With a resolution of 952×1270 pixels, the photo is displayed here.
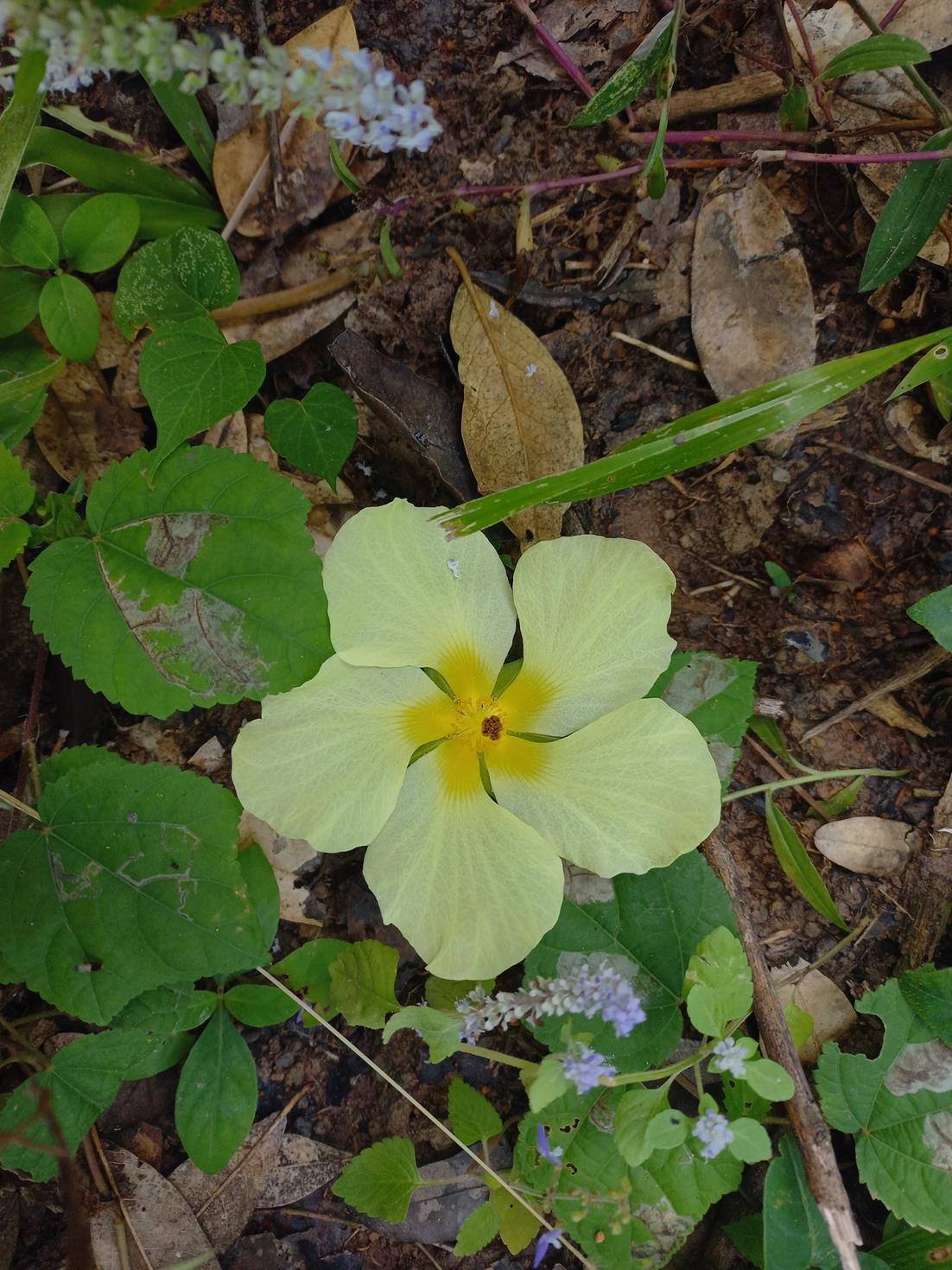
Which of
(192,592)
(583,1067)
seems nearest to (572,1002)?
(583,1067)

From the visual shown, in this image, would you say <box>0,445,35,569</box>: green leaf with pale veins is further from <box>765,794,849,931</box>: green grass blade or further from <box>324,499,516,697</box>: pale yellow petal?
<box>765,794,849,931</box>: green grass blade

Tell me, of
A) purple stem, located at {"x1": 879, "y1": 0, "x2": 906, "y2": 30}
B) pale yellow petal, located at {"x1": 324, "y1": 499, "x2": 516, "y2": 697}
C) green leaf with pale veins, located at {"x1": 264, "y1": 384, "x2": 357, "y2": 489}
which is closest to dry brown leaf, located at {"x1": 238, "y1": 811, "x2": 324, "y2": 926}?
pale yellow petal, located at {"x1": 324, "y1": 499, "x2": 516, "y2": 697}

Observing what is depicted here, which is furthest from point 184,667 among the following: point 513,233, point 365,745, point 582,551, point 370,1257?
point 370,1257

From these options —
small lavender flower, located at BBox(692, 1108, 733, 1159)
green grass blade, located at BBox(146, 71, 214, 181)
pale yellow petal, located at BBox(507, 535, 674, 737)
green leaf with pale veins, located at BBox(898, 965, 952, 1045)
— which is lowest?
green leaf with pale veins, located at BBox(898, 965, 952, 1045)

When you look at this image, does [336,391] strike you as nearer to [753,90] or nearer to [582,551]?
[582,551]

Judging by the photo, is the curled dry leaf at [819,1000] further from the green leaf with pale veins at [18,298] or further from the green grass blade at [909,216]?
the green leaf with pale veins at [18,298]

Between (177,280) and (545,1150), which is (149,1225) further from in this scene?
(177,280)
